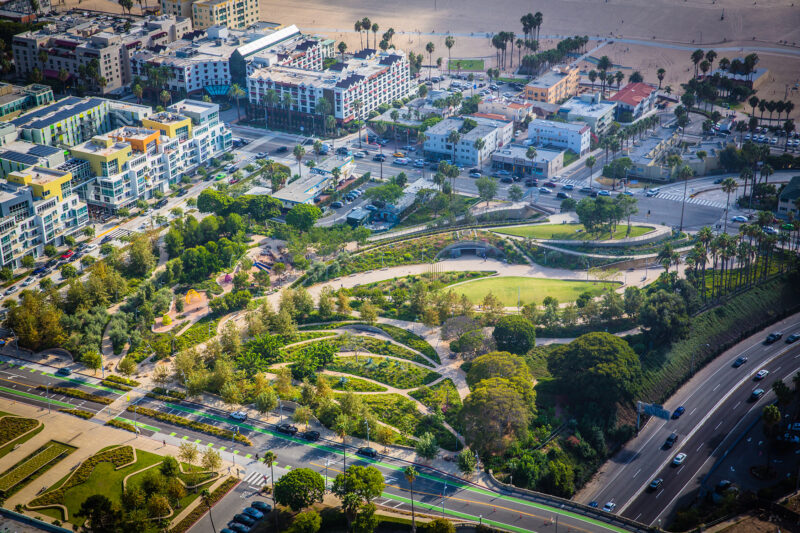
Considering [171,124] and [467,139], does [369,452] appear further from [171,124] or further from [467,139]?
[171,124]

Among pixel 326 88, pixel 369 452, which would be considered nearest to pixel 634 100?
pixel 326 88

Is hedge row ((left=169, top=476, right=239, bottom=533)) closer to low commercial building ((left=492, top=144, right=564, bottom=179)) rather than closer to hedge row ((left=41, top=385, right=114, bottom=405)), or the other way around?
hedge row ((left=41, top=385, right=114, bottom=405))

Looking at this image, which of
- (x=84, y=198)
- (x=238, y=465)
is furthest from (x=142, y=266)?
(x=238, y=465)

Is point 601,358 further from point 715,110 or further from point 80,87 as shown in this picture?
point 80,87

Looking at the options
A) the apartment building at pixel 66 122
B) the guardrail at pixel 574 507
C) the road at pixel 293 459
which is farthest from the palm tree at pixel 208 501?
the apartment building at pixel 66 122

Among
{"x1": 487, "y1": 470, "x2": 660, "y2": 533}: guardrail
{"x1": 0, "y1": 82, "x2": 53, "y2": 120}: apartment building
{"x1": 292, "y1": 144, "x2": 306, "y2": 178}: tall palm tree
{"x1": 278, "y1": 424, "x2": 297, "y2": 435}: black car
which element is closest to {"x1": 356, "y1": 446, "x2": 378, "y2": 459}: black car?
{"x1": 278, "y1": 424, "x2": 297, "y2": 435}: black car

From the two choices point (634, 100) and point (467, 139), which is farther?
point (634, 100)

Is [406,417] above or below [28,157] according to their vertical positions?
below

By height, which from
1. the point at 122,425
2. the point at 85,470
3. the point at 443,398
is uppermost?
the point at 443,398

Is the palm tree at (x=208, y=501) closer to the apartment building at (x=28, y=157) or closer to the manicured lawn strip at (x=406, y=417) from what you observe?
the manicured lawn strip at (x=406, y=417)
